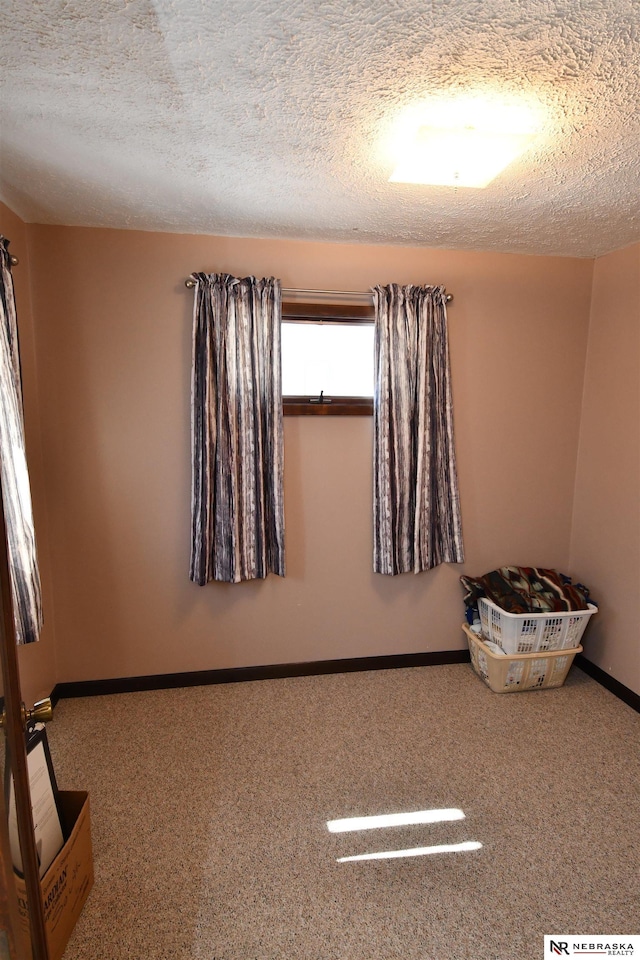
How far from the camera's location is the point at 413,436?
2.72 meters

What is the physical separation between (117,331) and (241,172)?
3.45 ft

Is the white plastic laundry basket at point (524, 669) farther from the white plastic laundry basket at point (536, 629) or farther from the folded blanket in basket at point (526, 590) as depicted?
the folded blanket in basket at point (526, 590)

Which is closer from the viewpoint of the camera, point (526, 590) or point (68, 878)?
point (68, 878)

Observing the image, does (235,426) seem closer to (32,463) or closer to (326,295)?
(326,295)

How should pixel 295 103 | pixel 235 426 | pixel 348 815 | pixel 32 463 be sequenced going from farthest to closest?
pixel 235 426 → pixel 32 463 → pixel 348 815 → pixel 295 103

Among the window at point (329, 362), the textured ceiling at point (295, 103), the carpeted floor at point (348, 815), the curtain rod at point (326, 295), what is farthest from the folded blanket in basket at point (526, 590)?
the textured ceiling at point (295, 103)

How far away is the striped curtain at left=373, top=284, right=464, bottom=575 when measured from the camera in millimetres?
2621

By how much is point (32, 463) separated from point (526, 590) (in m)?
2.67

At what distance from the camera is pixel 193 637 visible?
107 inches

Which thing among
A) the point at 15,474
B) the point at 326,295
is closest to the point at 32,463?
the point at 15,474

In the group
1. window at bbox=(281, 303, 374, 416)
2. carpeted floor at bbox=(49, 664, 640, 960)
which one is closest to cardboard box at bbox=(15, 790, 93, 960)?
carpeted floor at bbox=(49, 664, 640, 960)

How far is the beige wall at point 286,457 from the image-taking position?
2.44 m

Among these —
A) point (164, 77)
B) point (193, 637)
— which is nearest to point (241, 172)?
point (164, 77)

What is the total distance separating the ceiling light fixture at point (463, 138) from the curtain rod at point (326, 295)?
94 cm
